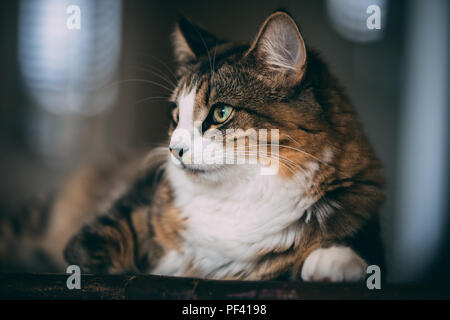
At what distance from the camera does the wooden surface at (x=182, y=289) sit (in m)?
0.67

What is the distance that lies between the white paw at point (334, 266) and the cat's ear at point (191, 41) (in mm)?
532

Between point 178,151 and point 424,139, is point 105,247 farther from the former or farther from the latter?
point 424,139

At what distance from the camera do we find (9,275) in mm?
759

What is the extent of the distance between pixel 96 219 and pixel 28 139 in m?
0.42

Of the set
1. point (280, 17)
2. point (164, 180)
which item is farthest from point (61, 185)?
point (280, 17)

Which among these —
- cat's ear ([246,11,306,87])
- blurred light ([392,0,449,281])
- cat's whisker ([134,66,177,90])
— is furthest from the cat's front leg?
blurred light ([392,0,449,281])

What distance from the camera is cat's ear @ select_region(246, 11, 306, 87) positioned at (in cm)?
A: 73

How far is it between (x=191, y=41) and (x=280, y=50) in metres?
0.26

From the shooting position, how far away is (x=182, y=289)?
27.6 inches

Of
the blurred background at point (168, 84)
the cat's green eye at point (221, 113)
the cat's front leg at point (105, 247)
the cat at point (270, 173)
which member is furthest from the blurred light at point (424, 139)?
the cat's front leg at point (105, 247)

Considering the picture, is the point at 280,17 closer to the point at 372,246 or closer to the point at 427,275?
the point at 372,246

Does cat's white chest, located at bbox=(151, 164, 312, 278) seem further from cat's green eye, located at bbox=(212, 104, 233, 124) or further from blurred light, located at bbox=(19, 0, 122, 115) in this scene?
blurred light, located at bbox=(19, 0, 122, 115)

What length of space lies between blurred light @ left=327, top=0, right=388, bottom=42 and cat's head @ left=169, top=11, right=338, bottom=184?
16 centimetres

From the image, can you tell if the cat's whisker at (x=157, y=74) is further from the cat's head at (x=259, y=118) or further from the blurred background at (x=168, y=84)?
the cat's head at (x=259, y=118)
